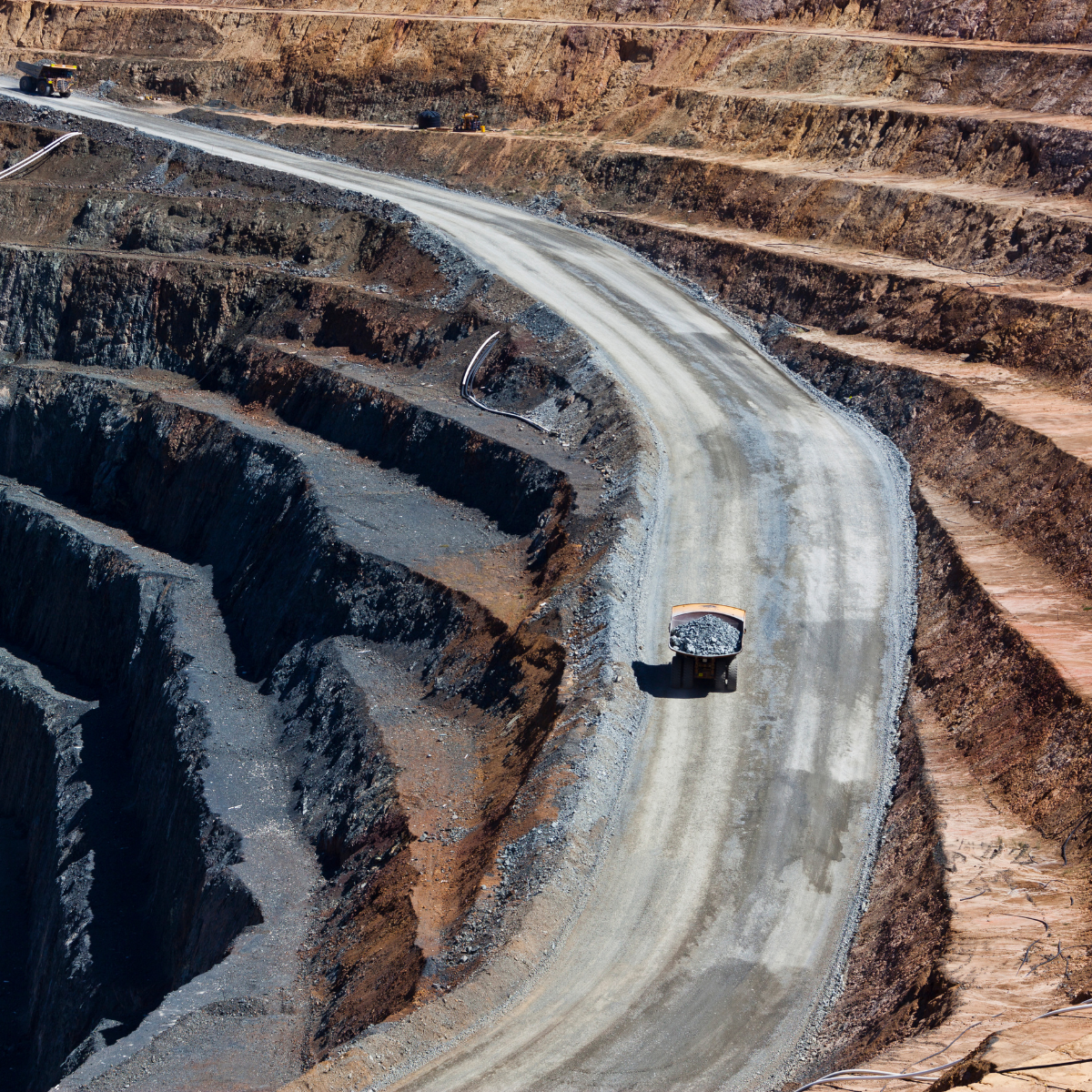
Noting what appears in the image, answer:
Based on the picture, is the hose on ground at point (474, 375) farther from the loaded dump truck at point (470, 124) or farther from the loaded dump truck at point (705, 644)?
the loaded dump truck at point (470, 124)

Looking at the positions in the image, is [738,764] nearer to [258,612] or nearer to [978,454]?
[978,454]

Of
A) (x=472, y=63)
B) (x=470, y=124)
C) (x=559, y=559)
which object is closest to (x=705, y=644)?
(x=559, y=559)

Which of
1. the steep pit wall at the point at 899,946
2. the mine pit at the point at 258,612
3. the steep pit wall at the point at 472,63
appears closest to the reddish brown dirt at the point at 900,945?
the steep pit wall at the point at 899,946

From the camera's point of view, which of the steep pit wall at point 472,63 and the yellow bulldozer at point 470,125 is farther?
the yellow bulldozer at point 470,125

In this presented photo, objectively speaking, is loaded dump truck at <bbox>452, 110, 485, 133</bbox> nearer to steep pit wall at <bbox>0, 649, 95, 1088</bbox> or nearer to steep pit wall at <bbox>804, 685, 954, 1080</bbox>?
steep pit wall at <bbox>0, 649, 95, 1088</bbox>

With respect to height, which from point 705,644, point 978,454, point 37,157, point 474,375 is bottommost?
point 705,644

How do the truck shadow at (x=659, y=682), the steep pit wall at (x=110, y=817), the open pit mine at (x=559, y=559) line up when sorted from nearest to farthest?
the open pit mine at (x=559, y=559) < the truck shadow at (x=659, y=682) < the steep pit wall at (x=110, y=817)
